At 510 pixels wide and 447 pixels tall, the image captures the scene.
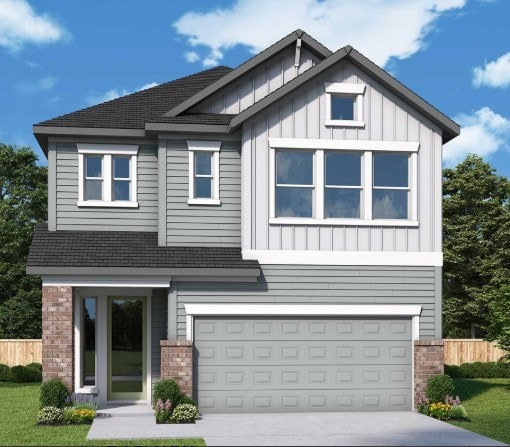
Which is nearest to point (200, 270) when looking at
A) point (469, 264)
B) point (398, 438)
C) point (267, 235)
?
point (267, 235)

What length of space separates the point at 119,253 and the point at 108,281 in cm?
83

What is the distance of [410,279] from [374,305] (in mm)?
1130

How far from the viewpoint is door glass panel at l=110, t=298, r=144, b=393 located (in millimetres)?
19312

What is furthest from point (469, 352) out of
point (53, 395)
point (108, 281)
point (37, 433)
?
point (37, 433)

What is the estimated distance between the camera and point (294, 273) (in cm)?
1841

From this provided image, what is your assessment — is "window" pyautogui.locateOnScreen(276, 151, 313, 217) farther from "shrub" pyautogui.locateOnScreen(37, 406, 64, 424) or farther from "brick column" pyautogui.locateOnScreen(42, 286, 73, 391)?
"shrub" pyautogui.locateOnScreen(37, 406, 64, 424)

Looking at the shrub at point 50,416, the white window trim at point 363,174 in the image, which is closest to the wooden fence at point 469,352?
the white window trim at point 363,174

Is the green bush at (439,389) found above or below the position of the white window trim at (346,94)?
below

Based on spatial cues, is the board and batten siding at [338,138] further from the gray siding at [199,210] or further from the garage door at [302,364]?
the garage door at [302,364]

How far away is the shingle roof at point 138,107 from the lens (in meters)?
19.4

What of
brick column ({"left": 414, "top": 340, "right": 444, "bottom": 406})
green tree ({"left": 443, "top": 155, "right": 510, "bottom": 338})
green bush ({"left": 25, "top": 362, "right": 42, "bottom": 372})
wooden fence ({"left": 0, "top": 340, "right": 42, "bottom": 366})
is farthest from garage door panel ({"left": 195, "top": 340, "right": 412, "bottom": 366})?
green tree ({"left": 443, "top": 155, "right": 510, "bottom": 338})

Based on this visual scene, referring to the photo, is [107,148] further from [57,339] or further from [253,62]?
[57,339]

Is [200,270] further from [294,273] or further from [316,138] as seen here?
[316,138]

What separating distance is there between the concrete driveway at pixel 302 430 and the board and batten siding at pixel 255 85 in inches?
317
